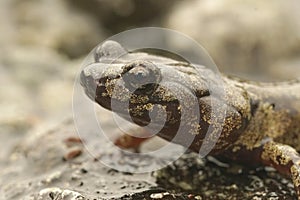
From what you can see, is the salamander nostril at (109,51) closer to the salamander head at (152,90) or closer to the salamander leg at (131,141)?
the salamander head at (152,90)

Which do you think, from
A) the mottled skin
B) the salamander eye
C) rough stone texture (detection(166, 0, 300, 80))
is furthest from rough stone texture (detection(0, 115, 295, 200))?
rough stone texture (detection(166, 0, 300, 80))

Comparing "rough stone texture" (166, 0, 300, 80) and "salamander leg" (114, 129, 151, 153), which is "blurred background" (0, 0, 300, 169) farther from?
"salamander leg" (114, 129, 151, 153)

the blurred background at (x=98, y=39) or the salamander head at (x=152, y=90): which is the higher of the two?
the blurred background at (x=98, y=39)

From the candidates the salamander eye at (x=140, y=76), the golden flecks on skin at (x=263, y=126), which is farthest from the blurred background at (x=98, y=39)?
the golden flecks on skin at (x=263, y=126)

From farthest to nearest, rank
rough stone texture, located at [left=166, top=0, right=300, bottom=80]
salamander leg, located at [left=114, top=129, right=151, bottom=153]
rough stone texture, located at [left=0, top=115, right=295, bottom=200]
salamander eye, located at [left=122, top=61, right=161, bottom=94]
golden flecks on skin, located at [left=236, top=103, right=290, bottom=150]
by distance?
1. rough stone texture, located at [left=166, top=0, right=300, bottom=80]
2. salamander leg, located at [left=114, top=129, right=151, bottom=153]
3. golden flecks on skin, located at [left=236, top=103, right=290, bottom=150]
4. rough stone texture, located at [left=0, top=115, right=295, bottom=200]
5. salamander eye, located at [left=122, top=61, right=161, bottom=94]

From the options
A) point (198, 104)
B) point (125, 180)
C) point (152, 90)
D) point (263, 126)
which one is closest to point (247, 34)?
point (263, 126)

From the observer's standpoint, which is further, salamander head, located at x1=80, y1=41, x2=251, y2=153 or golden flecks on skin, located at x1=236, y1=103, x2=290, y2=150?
golden flecks on skin, located at x1=236, y1=103, x2=290, y2=150

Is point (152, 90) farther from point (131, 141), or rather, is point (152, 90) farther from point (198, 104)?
point (131, 141)
